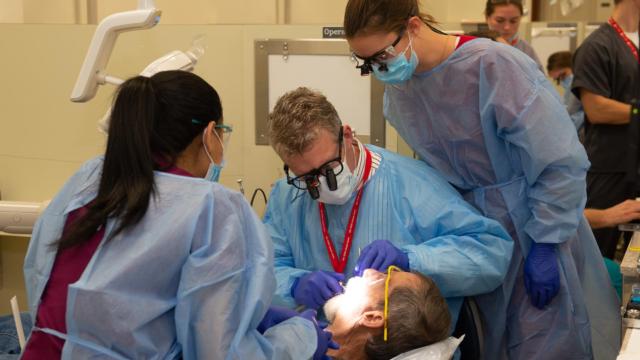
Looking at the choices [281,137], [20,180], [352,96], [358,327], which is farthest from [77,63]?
[358,327]

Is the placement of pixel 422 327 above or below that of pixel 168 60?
below

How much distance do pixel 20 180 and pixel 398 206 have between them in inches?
70.3

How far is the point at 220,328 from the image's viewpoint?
1.35 m

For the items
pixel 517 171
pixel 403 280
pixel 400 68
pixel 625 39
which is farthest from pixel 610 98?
pixel 403 280

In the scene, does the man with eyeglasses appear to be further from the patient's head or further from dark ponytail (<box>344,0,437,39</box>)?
dark ponytail (<box>344,0,437,39</box>)

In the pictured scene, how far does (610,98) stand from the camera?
3373 millimetres

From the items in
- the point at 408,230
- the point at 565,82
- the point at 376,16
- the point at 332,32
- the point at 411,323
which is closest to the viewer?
the point at 411,323

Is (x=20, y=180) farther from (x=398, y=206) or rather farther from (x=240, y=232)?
(x=240, y=232)

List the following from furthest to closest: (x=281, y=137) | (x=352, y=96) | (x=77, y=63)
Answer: (x=77, y=63), (x=352, y=96), (x=281, y=137)

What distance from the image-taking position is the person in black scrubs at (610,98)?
10.7 ft

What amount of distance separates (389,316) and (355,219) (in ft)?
1.06

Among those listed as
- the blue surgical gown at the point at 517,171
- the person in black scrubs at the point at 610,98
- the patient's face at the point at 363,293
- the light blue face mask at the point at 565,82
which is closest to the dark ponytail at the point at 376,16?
the blue surgical gown at the point at 517,171

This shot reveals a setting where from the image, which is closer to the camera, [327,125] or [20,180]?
[327,125]

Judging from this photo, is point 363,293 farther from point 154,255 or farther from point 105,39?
point 105,39
